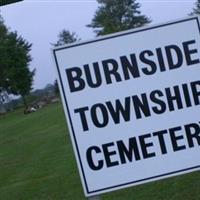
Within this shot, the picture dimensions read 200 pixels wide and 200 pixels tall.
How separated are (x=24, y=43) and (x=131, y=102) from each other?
9176 centimetres

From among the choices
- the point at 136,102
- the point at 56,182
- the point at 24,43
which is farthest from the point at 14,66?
the point at 136,102

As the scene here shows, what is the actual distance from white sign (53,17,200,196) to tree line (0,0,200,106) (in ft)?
232

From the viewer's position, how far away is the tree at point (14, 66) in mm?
83625

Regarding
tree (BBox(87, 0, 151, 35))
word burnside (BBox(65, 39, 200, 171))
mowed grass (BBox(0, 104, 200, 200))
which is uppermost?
tree (BBox(87, 0, 151, 35))

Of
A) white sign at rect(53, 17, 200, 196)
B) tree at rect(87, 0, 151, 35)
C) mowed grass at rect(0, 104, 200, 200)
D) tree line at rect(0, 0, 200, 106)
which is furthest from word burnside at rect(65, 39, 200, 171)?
tree at rect(87, 0, 151, 35)

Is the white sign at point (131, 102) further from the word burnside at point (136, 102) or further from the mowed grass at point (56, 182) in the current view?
the mowed grass at point (56, 182)

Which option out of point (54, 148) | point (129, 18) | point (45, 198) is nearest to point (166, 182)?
point (45, 198)

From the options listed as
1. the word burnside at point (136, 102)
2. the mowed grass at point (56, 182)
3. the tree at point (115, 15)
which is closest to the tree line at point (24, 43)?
the tree at point (115, 15)

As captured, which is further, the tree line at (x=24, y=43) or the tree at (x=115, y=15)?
the tree at (x=115, y=15)

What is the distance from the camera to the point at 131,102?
3.53 meters

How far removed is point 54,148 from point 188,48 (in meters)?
15.4

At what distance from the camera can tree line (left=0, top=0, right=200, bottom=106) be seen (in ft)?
278

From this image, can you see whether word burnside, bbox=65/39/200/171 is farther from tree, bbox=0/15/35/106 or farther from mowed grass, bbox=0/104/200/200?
tree, bbox=0/15/35/106

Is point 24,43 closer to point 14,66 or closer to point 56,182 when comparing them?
point 14,66
